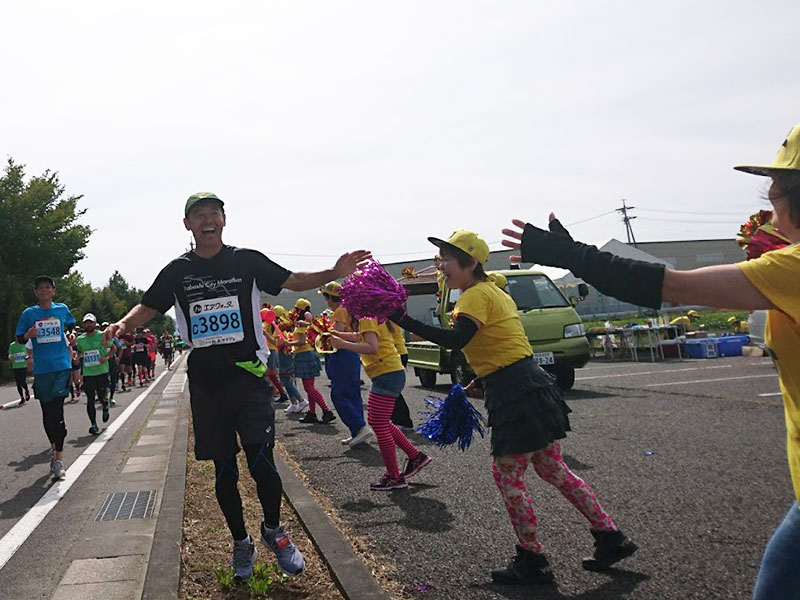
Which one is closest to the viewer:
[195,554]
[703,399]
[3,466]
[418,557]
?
[418,557]

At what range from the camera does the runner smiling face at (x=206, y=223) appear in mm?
4102

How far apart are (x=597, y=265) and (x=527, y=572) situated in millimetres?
2015

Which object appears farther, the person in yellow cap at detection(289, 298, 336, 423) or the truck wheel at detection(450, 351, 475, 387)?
the truck wheel at detection(450, 351, 475, 387)

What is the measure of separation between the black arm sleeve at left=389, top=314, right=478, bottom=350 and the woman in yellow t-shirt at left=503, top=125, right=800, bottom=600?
1551mm

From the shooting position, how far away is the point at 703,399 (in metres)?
10.2

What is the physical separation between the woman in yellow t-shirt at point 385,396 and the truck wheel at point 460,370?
6.31 meters

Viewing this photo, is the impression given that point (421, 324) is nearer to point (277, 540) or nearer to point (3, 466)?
point (277, 540)

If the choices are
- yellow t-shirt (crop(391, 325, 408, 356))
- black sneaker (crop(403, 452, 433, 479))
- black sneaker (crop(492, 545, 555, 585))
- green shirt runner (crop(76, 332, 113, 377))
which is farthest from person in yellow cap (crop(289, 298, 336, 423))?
black sneaker (crop(492, 545, 555, 585))

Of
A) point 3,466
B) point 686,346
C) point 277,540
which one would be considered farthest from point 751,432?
point 686,346

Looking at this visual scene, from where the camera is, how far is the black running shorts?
390 centimetres

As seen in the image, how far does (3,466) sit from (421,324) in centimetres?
672

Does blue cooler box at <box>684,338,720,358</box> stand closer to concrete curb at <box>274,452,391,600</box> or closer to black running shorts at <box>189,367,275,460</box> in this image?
concrete curb at <box>274,452,391,600</box>

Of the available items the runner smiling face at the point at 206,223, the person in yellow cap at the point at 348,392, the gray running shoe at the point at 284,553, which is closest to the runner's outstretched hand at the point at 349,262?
the runner smiling face at the point at 206,223

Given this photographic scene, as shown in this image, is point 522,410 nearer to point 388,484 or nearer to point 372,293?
point 372,293
